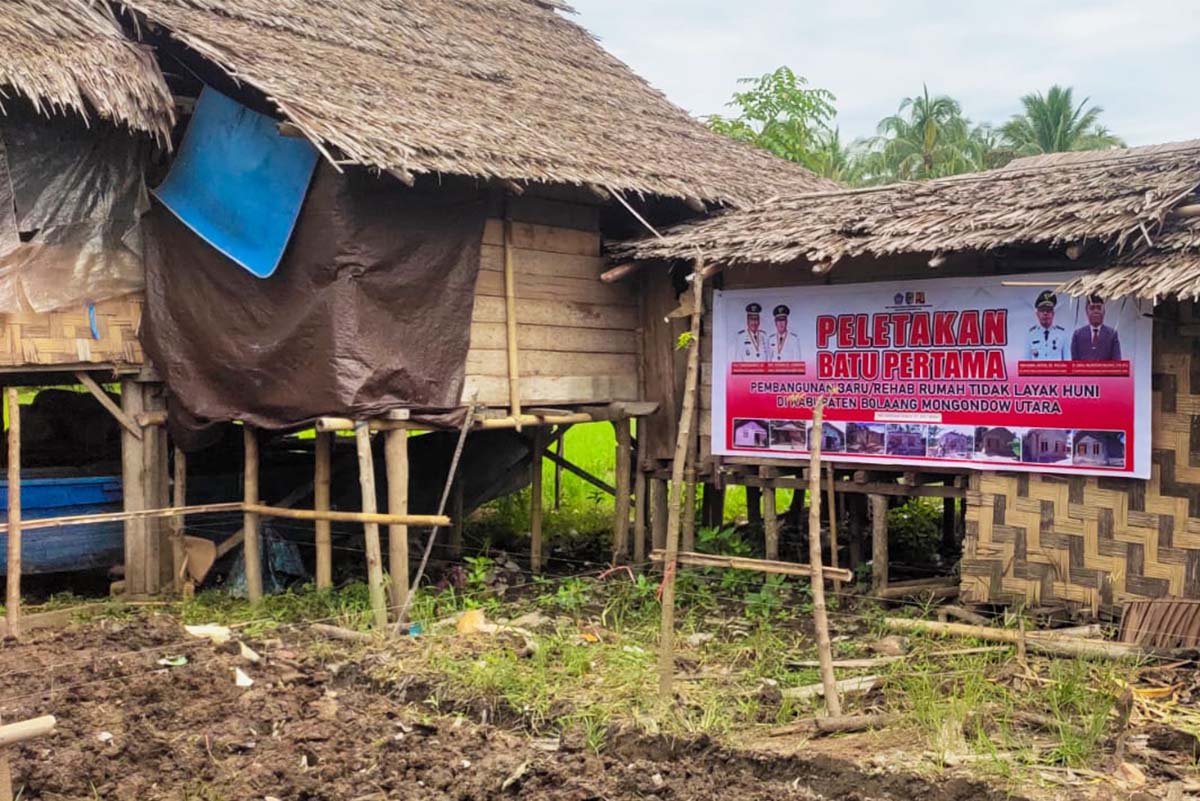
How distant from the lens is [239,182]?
8.52 meters

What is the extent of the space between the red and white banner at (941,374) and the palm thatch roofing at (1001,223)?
46 cm

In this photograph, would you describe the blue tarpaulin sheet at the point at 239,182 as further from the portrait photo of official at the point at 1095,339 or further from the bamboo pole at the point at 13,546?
the portrait photo of official at the point at 1095,339

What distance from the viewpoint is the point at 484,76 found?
10.5 metres

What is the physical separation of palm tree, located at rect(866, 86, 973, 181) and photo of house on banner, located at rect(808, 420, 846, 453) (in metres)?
26.3

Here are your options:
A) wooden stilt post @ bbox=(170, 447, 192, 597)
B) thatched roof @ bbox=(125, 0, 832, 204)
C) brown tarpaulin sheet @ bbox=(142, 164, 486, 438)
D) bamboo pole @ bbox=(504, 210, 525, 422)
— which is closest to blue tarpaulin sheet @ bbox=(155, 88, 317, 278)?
brown tarpaulin sheet @ bbox=(142, 164, 486, 438)

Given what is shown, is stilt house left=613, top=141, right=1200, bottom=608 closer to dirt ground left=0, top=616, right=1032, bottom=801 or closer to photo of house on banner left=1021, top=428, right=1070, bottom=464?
photo of house on banner left=1021, top=428, right=1070, bottom=464

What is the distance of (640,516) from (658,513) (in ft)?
0.59

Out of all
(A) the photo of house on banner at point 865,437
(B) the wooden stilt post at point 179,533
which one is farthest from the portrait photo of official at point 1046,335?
(B) the wooden stilt post at point 179,533

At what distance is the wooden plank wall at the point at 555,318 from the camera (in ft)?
29.4

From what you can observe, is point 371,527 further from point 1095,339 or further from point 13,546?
point 1095,339

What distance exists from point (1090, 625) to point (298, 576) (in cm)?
599

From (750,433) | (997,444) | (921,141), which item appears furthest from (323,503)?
(921,141)

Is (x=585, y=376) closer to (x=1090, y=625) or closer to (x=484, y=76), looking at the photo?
(x=484, y=76)

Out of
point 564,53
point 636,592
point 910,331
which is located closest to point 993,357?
point 910,331
